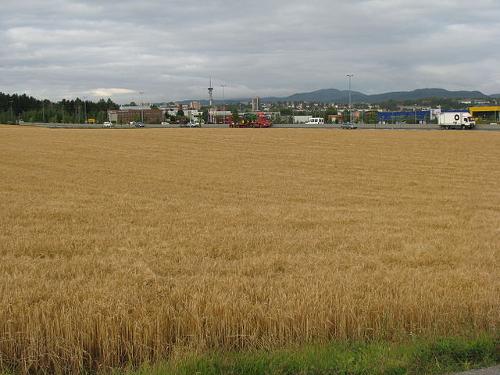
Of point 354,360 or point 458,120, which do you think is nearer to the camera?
point 354,360

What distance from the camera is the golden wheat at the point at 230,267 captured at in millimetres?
6543

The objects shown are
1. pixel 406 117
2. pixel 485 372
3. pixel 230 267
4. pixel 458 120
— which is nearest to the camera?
pixel 485 372

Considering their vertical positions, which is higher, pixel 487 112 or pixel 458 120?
pixel 487 112

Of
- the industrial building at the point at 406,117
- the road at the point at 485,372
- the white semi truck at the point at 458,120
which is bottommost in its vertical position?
the road at the point at 485,372

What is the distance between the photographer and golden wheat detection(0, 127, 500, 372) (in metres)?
6.54

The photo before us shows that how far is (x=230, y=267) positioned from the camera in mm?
9820

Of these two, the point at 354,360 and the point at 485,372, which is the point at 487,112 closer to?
the point at 485,372

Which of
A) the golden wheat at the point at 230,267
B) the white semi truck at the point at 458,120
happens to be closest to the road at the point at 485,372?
the golden wheat at the point at 230,267

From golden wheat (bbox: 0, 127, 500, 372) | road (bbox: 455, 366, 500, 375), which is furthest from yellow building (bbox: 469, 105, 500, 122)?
road (bbox: 455, 366, 500, 375)

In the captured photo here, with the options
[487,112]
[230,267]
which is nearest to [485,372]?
[230,267]

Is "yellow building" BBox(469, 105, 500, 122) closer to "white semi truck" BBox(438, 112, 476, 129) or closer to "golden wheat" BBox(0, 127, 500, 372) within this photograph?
"white semi truck" BBox(438, 112, 476, 129)

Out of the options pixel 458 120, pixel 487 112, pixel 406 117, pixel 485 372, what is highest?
pixel 487 112

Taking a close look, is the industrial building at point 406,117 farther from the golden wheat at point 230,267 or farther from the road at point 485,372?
the road at point 485,372

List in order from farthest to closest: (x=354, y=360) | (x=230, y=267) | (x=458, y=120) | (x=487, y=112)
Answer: (x=487, y=112) < (x=458, y=120) < (x=230, y=267) < (x=354, y=360)
